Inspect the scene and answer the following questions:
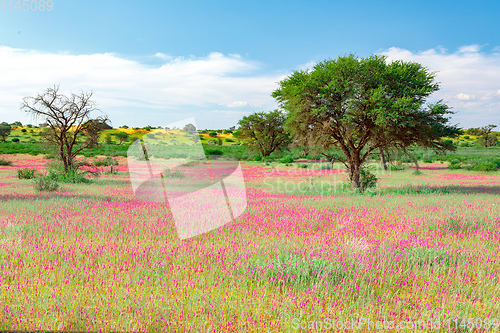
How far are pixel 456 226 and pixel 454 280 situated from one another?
3.96m

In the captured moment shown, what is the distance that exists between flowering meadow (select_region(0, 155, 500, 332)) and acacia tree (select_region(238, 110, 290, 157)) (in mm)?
55415

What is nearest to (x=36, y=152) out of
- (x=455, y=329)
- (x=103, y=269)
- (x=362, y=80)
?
(x=362, y=80)

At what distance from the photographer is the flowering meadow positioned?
10.6ft

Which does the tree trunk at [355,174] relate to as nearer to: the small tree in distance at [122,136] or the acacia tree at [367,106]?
the acacia tree at [367,106]

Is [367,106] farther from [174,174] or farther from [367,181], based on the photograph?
[174,174]

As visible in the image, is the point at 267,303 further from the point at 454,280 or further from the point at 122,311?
the point at 454,280

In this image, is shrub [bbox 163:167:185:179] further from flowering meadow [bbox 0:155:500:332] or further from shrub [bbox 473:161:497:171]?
shrub [bbox 473:161:497:171]

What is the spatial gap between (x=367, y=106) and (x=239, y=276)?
14.9 meters

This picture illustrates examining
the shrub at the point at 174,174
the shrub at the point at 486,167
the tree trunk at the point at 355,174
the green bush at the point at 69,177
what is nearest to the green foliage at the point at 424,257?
the tree trunk at the point at 355,174

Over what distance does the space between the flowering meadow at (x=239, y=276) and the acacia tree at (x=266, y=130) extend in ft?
182

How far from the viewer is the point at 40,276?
408 centimetres

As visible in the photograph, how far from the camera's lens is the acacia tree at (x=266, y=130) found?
62.3 meters

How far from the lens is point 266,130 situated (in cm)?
6272

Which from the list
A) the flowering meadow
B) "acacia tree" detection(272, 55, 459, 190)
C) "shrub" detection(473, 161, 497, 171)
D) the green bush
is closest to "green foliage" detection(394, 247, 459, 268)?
the flowering meadow
